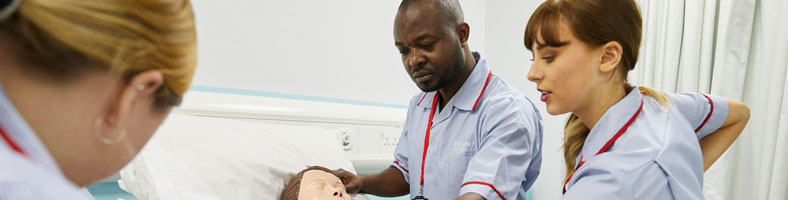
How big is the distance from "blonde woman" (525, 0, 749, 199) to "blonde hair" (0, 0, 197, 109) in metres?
0.79

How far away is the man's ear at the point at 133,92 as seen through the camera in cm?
50

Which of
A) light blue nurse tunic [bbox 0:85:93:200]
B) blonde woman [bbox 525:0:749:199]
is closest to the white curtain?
blonde woman [bbox 525:0:749:199]

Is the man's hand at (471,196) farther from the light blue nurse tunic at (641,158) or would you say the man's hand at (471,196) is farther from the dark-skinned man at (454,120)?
the light blue nurse tunic at (641,158)

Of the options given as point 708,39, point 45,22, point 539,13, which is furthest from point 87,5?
point 708,39

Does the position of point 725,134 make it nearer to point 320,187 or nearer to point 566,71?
point 566,71

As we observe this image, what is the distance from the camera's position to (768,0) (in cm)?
203

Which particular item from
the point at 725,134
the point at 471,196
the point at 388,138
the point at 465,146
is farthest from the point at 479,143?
the point at 388,138

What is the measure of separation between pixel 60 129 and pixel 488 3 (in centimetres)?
272

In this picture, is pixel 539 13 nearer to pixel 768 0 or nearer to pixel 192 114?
pixel 192 114

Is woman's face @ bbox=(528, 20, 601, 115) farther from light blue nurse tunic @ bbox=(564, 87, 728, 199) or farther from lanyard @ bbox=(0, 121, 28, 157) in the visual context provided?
lanyard @ bbox=(0, 121, 28, 157)

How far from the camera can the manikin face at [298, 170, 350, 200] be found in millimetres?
1358

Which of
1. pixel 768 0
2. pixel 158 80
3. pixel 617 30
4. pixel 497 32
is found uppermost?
pixel 158 80

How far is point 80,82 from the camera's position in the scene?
0.46 metres

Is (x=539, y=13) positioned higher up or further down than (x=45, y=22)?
further down
